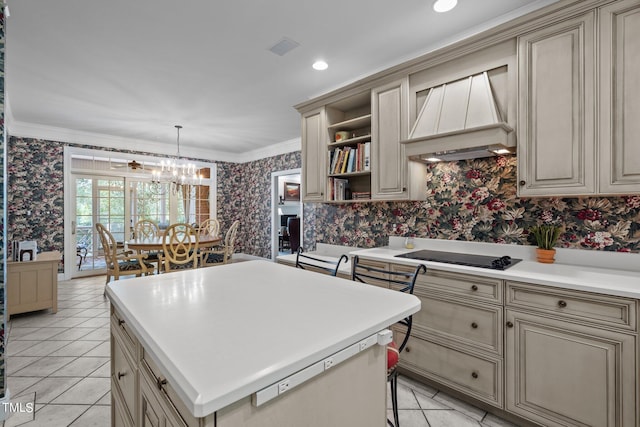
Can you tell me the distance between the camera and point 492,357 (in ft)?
5.90

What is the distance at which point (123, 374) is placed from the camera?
117 centimetres

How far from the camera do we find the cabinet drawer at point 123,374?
1042 millimetres

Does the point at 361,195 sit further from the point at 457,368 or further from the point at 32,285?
the point at 32,285

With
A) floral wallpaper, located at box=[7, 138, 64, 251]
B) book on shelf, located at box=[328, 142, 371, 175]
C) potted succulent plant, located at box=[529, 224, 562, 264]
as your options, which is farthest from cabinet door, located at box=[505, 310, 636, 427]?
floral wallpaper, located at box=[7, 138, 64, 251]

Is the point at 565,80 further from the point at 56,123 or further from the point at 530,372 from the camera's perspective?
the point at 56,123

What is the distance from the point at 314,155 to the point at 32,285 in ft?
11.6

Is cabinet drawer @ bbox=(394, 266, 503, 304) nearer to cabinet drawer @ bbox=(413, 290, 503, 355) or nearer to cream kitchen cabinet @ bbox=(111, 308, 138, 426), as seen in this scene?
cabinet drawer @ bbox=(413, 290, 503, 355)

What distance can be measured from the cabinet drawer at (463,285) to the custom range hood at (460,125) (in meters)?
0.88

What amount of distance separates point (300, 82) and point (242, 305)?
2861mm

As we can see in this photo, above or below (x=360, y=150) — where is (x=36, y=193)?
below

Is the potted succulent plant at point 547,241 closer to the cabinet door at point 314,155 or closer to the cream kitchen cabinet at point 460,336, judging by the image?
the cream kitchen cabinet at point 460,336

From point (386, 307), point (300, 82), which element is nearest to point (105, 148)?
point (300, 82)

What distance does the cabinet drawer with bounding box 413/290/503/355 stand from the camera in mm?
1792

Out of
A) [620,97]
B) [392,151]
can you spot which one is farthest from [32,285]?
[620,97]
